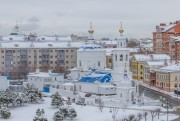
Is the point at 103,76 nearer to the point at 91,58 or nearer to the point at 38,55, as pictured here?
the point at 91,58

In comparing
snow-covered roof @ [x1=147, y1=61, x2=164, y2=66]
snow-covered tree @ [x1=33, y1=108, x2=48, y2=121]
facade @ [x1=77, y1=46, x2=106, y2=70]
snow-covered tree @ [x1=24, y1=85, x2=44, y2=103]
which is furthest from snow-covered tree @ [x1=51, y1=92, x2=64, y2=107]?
snow-covered roof @ [x1=147, y1=61, x2=164, y2=66]

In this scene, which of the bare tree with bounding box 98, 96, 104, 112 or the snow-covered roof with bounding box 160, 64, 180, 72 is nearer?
the bare tree with bounding box 98, 96, 104, 112

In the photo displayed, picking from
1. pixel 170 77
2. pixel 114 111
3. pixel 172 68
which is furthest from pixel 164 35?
pixel 114 111

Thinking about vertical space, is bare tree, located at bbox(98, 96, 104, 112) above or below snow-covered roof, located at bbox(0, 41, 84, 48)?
below

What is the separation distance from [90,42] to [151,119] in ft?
69.3

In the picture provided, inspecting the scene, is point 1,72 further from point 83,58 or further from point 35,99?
point 35,99

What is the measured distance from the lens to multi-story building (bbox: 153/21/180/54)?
7288cm

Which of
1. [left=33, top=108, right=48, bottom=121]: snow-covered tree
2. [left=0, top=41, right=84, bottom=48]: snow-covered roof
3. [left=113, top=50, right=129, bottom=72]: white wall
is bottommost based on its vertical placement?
[left=33, top=108, right=48, bottom=121]: snow-covered tree

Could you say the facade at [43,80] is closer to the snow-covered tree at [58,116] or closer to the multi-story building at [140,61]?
the multi-story building at [140,61]

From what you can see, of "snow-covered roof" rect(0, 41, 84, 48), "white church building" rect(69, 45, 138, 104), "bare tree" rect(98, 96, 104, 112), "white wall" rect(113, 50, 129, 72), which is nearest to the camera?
"bare tree" rect(98, 96, 104, 112)

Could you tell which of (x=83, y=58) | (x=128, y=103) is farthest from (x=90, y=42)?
(x=128, y=103)

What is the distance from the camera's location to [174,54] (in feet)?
228

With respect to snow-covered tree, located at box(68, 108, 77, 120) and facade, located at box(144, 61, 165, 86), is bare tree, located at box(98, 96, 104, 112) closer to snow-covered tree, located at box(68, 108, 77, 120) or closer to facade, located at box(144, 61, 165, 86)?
snow-covered tree, located at box(68, 108, 77, 120)

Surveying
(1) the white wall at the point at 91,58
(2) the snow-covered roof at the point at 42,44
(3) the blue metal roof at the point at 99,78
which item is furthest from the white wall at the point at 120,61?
(2) the snow-covered roof at the point at 42,44
